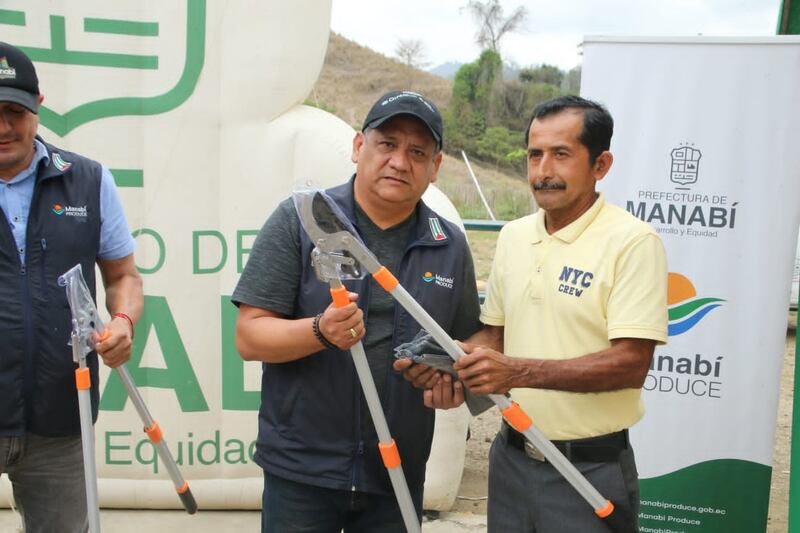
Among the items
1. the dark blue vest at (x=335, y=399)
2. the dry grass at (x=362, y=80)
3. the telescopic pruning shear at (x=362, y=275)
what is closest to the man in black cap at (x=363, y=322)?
the dark blue vest at (x=335, y=399)

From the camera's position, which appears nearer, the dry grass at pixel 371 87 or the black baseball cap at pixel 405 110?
the black baseball cap at pixel 405 110

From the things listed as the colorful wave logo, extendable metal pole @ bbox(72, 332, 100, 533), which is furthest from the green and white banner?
extendable metal pole @ bbox(72, 332, 100, 533)

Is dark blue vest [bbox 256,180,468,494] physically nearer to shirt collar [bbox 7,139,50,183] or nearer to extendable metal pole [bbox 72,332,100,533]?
extendable metal pole [bbox 72,332,100,533]

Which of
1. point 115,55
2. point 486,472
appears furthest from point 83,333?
point 486,472

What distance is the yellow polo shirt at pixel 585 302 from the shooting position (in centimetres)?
207

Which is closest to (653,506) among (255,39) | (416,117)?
(416,117)

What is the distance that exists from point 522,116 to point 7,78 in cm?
3144

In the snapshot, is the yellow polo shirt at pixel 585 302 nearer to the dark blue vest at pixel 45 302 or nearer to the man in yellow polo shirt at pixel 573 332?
the man in yellow polo shirt at pixel 573 332

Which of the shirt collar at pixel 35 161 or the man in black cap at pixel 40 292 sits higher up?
the shirt collar at pixel 35 161

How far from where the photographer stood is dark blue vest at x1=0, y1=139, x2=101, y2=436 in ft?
7.36

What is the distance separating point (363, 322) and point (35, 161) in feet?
3.86

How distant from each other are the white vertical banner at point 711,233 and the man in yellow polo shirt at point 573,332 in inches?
66.0

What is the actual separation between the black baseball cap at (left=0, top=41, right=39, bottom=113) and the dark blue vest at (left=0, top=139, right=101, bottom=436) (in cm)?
21

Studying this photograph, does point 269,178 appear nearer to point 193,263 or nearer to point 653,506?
point 193,263
